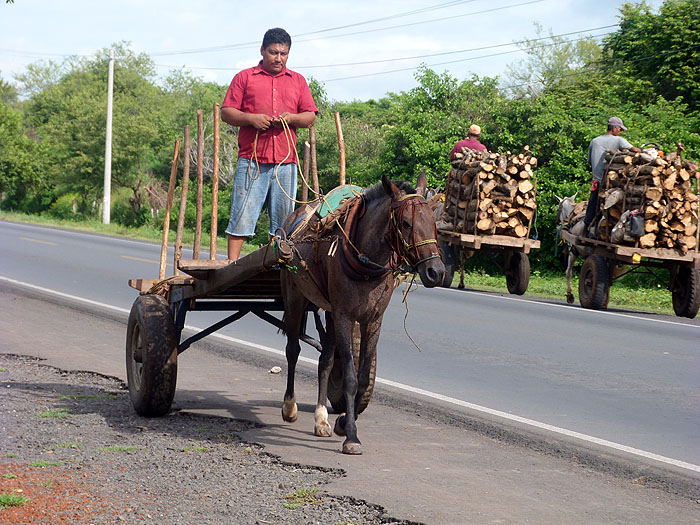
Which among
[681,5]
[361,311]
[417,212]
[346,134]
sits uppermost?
[681,5]

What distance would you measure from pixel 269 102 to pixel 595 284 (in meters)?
10.1

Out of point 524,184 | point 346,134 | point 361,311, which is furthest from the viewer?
point 346,134

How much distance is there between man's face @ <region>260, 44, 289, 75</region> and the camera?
7.50m

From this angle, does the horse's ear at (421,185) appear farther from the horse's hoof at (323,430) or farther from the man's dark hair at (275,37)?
the man's dark hair at (275,37)

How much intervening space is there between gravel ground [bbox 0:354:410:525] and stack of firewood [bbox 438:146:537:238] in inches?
460

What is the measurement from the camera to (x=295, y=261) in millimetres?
6312

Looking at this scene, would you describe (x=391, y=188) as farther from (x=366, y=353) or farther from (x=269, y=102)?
(x=269, y=102)

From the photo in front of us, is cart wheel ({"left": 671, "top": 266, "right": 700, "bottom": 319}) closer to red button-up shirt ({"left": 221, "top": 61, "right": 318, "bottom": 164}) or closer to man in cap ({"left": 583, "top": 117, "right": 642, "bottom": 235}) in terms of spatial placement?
man in cap ({"left": 583, "top": 117, "right": 642, "bottom": 235})

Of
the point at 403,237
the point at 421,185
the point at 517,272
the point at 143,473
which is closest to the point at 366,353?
the point at 403,237

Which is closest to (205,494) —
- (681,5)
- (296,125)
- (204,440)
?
(204,440)

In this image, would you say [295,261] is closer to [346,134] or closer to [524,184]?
[524,184]

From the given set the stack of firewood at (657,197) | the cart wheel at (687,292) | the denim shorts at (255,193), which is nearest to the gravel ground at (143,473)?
the denim shorts at (255,193)

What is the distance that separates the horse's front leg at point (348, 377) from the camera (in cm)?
611

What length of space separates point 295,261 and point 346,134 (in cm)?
3168
